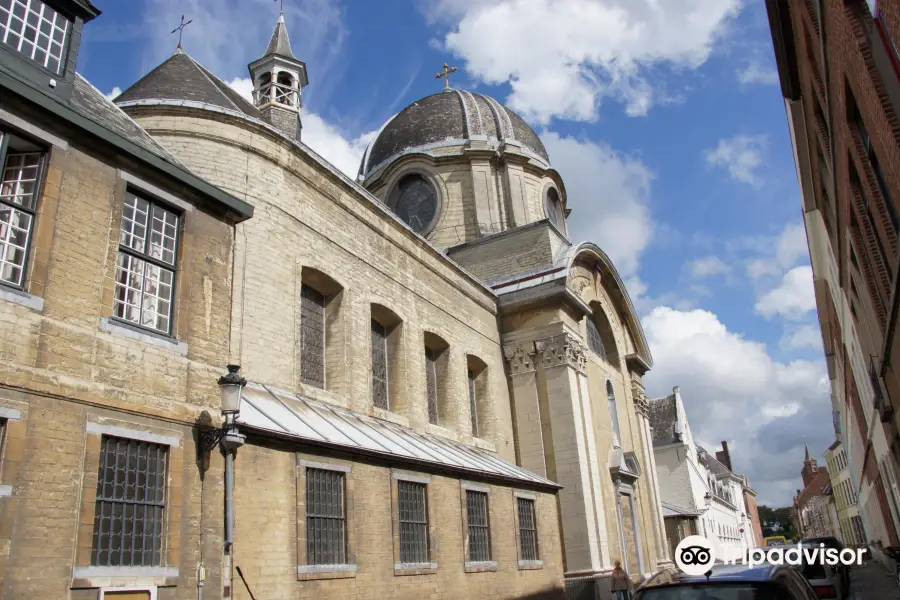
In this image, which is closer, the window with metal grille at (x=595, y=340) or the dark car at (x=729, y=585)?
the dark car at (x=729, y=585)

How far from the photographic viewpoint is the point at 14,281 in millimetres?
6566

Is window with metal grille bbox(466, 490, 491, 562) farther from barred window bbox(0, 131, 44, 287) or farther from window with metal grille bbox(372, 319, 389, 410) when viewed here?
barred window bbox(0, 131, 44, 287)

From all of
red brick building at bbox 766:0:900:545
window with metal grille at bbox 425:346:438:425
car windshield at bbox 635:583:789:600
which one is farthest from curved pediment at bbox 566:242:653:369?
car windshield at bbox 635:583:789:600

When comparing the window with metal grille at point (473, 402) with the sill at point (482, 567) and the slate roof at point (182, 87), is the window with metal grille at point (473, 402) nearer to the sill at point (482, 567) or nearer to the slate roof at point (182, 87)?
the sill at point (482, 567)

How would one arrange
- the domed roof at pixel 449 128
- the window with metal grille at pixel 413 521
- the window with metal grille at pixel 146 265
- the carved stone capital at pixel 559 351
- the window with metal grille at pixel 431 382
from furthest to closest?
the domed roof at pixel 449 128, the carved stone capital at pixel 559 351, the window with metal grille at pixel 431 382, the window with metal grille at pixel 413 521, the window with metal grille at pixel 146 265

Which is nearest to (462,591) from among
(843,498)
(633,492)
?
(633,492)

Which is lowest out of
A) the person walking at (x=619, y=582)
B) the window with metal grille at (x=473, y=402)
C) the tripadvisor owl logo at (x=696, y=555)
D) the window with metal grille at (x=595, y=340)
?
the person walking at (x=619, y=582)

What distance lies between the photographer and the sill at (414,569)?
11227mm

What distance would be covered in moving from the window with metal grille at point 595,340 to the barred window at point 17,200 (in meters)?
19.5

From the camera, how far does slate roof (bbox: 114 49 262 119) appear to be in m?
13.5

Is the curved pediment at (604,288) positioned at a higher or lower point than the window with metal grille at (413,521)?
higher

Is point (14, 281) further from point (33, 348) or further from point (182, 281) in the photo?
point (182, 281)

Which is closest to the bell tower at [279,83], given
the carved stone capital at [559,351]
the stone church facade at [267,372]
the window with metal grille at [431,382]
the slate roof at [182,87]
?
the stone church facade at [267,372]

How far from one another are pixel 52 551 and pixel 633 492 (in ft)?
67.0
